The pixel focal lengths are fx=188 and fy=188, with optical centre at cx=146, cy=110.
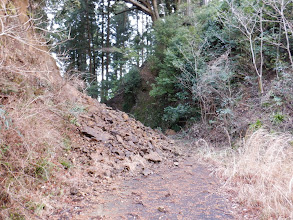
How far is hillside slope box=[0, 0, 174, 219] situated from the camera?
2.29 meters

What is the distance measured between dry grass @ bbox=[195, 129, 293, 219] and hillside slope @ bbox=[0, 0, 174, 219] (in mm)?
1867

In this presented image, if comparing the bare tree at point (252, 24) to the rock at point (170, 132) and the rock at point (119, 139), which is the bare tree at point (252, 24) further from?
the rock at point (119, 139)

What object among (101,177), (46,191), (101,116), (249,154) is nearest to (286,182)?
(249,154)

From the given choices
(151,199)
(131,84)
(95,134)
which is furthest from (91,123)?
(131,84)

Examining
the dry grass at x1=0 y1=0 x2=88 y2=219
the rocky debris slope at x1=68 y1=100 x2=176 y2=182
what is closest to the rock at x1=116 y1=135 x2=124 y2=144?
the rocky debris slope at x1=68 y1=100 x2=176 y2=182

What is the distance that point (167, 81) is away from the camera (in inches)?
380

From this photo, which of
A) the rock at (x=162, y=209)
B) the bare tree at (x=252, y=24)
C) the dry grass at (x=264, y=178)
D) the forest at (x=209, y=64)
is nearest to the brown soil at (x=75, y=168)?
the rock at (x=162, y=209)

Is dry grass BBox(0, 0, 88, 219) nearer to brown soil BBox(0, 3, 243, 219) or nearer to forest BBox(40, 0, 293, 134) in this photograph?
brown soil BBox(0, 3, 243, 219)

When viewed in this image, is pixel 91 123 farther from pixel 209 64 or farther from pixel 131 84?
pixel 131 84

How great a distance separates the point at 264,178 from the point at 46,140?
350 cm

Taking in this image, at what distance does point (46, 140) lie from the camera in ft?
9.95

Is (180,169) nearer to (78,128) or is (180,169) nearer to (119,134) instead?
(119,134)

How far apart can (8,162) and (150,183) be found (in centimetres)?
224

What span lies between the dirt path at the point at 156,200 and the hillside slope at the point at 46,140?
310 mm
